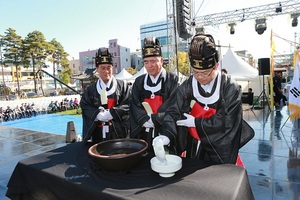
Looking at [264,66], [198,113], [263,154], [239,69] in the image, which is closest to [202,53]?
[198,113]

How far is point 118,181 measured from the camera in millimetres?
1262

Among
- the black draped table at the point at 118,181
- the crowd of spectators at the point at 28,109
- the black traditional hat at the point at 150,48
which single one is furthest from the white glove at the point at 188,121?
the crowd of spectators at the point at 28,109

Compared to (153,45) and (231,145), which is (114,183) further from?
(153,45)

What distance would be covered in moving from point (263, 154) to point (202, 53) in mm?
3139

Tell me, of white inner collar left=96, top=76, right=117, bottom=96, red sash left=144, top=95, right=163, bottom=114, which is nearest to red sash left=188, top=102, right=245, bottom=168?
red sash left=144, top=95, right=163, bottom=114

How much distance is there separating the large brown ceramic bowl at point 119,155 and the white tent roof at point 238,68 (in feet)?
37.7

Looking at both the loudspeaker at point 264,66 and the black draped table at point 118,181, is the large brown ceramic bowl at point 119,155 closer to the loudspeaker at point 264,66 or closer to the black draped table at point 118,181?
the black draped table at point 118,181

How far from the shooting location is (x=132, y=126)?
241 cm

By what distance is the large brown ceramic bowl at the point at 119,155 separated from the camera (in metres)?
1.32

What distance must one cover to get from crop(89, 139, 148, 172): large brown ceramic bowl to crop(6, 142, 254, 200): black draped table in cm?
5

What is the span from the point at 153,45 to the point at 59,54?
106 ft

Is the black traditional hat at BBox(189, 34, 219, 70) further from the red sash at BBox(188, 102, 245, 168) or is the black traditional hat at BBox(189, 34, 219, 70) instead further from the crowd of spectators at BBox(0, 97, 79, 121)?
the crowd of spectators at BBox(0, 97, 79, 121)

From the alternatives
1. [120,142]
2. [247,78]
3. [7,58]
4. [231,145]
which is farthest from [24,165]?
[7,58]

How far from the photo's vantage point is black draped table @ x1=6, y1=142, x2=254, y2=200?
1.10 metres
